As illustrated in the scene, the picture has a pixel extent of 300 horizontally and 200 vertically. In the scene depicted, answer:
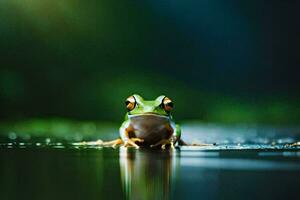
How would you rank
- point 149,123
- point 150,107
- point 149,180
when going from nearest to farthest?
point 149,180, point 150,107, point 149,123

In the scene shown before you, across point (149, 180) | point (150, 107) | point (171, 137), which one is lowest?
point (149, 180)

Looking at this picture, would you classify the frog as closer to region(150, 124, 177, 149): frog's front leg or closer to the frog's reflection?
region(150, 124, 177, 149): frog's front leg

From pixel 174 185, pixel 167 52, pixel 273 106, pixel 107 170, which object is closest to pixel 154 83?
pixel 167 52

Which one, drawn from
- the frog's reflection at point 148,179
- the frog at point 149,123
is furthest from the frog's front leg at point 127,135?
the frog's reflection at point 148,179

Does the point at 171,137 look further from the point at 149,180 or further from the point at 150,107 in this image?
the point at 149,180

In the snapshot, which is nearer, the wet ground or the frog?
the wet ground

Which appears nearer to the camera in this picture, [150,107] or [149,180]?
[149,180]

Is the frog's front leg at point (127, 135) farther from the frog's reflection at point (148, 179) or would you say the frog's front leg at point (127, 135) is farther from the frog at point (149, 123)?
the frog's reflection at point (148, 179)

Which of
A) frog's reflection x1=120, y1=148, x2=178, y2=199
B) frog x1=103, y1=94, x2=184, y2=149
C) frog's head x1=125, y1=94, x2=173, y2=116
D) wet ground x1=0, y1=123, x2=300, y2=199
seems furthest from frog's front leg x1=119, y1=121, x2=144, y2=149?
frog's reflection x1=120, y1=148, x2=178, y2=199

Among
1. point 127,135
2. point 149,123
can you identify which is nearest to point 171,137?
point 149,123
